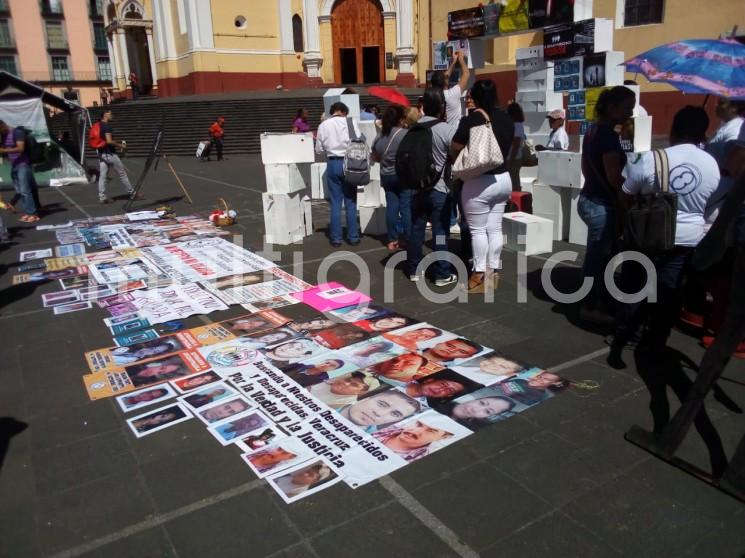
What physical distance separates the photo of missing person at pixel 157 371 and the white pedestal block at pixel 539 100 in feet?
25.0

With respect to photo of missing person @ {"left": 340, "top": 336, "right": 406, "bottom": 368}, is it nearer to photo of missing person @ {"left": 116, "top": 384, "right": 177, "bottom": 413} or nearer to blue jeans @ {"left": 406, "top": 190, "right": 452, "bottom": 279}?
photo of missing person @ {"left": 116, "top": 384, "right": 177, "bottom": 413}

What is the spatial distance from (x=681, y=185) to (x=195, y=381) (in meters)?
3.18

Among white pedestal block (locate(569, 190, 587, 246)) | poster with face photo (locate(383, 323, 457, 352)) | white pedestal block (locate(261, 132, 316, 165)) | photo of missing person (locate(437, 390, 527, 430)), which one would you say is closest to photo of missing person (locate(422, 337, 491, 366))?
poster with face photo (locate(383, 323, 457, 352))

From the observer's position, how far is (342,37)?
97.5ft

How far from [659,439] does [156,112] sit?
1009 inches

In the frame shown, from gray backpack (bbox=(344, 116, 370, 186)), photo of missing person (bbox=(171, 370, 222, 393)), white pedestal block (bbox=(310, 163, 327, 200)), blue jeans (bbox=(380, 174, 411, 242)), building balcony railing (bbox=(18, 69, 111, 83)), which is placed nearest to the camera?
photo of missing person (bbox=(171, 370, 222, 393))

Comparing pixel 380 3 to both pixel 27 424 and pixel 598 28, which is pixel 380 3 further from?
pixel 27 424

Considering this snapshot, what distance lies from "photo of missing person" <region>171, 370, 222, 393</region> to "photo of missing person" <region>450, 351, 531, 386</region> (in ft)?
5.01

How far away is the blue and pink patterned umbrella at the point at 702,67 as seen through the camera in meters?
3.85

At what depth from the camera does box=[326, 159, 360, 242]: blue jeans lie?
702 cm

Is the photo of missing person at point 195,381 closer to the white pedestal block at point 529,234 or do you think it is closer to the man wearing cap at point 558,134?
the white pedestal block at point 529,234

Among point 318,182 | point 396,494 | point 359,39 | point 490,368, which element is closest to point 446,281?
point 490,368

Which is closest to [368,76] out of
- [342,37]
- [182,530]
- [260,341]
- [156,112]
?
[342,37]

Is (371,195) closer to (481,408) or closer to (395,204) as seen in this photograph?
(395,204)
